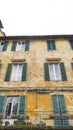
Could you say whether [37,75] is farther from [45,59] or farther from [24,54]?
[24,54]

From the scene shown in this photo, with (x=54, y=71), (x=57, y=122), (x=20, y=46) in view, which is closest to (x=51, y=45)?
(x=20, y=46)

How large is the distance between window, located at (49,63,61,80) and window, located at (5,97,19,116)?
321cm

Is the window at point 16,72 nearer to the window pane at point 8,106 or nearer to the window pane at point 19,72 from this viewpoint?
the window pane at point 19,72

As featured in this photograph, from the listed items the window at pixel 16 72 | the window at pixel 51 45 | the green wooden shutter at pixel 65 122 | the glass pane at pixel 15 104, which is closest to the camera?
the green wooden shutter at pixel 65 122

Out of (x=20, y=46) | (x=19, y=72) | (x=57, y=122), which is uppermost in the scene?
(x=20, y=46)

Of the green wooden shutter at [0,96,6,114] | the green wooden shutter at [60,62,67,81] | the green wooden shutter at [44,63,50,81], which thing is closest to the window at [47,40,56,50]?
the green wooden shutter at [44,63,50,81]

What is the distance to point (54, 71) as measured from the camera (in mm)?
12664

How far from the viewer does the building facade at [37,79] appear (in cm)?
987

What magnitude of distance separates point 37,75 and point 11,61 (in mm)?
2769

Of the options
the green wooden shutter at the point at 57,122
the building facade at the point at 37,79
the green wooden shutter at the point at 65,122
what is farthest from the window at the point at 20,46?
the green wooden shutter at the point at 65,122

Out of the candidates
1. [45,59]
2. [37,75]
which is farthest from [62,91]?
[45,59]

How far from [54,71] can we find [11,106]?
436 cm

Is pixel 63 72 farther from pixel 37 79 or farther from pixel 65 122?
pixel 65 122

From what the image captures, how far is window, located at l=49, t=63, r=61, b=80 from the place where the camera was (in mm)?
12211
